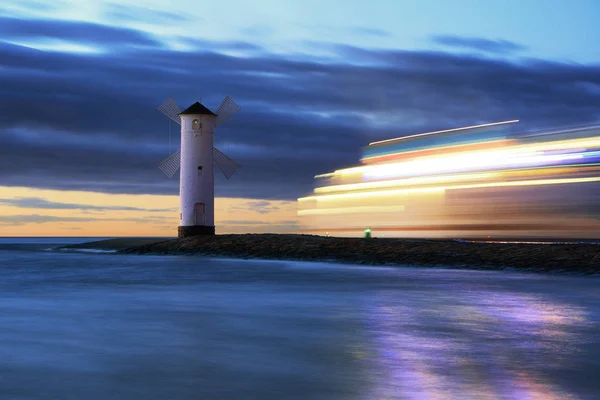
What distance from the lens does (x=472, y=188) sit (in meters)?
45.2

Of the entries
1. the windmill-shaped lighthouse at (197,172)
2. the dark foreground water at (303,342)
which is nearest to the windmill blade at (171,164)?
the windmill-shaped lighthouse at (197,172)

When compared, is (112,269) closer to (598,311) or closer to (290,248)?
(290,248)

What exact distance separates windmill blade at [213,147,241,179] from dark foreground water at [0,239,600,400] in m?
31.9

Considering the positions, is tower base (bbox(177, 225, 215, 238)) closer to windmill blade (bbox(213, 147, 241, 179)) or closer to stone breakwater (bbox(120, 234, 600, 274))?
stone breakwater (bbox(120, 234, 600, 274))

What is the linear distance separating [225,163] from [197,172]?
4440mm

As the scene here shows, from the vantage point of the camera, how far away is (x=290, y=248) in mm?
49438

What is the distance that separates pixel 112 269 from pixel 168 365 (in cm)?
2874

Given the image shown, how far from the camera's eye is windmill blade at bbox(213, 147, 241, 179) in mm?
57438

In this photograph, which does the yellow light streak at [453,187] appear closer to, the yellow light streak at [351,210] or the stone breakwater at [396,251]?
the yellow light streak at [351,210]

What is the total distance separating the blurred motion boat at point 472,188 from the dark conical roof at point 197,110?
10692 mm

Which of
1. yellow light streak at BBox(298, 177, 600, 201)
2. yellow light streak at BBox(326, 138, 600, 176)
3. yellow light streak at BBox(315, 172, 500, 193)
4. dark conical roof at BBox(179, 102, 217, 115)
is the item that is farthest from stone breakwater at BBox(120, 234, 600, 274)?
dark conical roof at BBox(179, 102, 217, 115)

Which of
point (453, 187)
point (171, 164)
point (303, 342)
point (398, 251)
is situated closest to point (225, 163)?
point (171, 164)

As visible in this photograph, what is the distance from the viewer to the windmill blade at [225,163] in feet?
188

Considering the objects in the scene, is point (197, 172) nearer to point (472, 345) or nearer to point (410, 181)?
point (410, 181)
